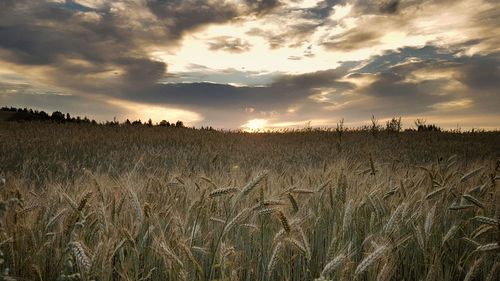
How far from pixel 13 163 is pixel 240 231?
6.42m

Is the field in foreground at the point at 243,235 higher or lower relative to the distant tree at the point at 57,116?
lower

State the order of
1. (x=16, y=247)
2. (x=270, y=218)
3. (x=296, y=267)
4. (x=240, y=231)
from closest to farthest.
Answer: (x=16, y=247) < (x=296, y=267) < (x=240, y=231) < (x=270, y=218)

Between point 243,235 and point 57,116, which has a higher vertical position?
point 57,116

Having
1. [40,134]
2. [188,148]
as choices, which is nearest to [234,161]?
[188,148]

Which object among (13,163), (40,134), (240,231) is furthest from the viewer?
(40,134)

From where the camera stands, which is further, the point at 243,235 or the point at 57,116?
the point at 57,116

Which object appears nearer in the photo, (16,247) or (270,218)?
(16,247)

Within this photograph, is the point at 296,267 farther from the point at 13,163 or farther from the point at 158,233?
the point at 13,163

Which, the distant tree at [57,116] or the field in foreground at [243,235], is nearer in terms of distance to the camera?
the field in foreground at [243,235]

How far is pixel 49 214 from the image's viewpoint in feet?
7.48

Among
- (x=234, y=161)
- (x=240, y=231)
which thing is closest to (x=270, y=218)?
(x=240, y=231)

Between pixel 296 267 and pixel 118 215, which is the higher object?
pixel 118 215

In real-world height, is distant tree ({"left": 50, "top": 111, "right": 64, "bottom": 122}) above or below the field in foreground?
above

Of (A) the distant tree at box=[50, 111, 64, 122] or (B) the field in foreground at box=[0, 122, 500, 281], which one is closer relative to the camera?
(B) the field in foreground at box=[0, 122, 500, 281]
